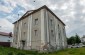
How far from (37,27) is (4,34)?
105 feet

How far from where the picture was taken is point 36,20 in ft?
113

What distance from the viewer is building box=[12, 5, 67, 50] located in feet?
106

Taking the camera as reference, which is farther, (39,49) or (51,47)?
(51,47)

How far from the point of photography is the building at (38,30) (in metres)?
32.2

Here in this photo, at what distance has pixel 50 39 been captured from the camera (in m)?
34.1

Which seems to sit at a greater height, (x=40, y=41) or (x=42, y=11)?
(x=42, y=11)

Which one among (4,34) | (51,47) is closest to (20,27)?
(51,47)

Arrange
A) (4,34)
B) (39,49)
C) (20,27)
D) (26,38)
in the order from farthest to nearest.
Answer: (4,34)
(20,27)
(26,38)
(39,49)

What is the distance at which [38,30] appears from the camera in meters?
33.0

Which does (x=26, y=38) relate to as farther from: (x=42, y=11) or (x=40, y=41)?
(x=42, y=11)

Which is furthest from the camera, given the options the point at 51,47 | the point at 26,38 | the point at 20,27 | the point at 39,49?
the point at 20,27

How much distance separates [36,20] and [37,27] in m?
2.08

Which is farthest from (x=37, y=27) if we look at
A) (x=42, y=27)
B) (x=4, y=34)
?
(x=4, y=34)

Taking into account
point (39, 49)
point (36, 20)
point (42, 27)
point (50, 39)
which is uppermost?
point (36, 20)
